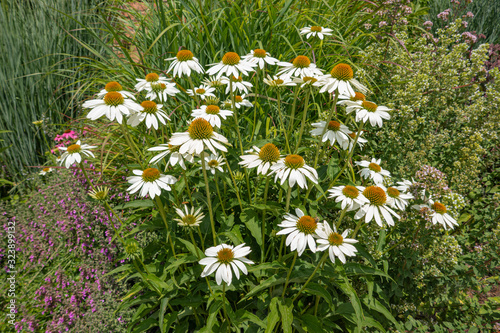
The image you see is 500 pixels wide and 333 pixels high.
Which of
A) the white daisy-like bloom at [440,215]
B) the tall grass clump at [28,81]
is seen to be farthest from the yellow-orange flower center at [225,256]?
the tall grass clump at [28,81]

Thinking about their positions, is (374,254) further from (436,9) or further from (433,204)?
(436,9)

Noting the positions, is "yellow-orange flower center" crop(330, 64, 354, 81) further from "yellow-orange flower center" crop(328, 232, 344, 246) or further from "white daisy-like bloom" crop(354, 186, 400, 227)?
"yellow-orange flower center" crop(328, 232, 344, 246)

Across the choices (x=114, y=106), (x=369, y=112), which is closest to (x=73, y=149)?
(x=114, y=106)

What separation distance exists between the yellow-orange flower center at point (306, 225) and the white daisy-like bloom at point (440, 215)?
2.68 ft

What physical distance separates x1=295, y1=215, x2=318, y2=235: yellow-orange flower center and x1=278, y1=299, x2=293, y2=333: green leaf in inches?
18.1

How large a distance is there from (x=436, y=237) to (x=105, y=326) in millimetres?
2211

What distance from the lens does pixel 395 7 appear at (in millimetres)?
3008

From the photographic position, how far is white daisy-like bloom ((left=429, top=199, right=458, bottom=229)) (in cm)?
170

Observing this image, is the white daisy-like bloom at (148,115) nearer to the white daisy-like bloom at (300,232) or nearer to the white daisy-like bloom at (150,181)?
the white daisy-like bloom at (150,181)

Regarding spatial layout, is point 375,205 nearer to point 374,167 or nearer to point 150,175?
point 374,167

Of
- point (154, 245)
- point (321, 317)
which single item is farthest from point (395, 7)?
point (154, 245)

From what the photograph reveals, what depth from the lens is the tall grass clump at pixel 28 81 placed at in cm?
367

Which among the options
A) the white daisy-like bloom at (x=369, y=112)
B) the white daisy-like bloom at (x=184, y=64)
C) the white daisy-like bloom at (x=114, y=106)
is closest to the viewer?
the white daisy-like bloom at (x=114, y=106)

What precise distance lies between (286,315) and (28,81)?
13.8 feet
